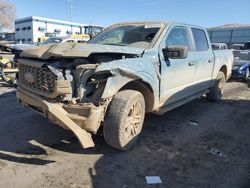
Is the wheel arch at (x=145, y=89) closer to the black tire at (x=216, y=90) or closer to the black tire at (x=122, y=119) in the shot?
the black tire at (x=122, y=119)

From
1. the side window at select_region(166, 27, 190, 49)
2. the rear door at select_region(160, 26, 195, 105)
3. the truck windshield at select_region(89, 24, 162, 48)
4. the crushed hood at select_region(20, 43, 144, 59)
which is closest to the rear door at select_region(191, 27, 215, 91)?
the rear door at select_region(160, 26, 195, 105)

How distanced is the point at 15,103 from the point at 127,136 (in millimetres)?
3899

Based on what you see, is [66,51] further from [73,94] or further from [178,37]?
[178,37]

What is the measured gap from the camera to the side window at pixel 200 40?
624 centimetres

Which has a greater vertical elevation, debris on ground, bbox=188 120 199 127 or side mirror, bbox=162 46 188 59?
side mirror, bbox=162 46 188 59

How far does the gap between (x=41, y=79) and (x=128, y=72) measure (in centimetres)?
120

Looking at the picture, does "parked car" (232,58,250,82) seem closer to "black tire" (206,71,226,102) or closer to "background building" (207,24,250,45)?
"black tire" (206,71,226,102)

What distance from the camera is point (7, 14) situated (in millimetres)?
75312

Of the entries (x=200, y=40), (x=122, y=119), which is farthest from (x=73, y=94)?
(x=200, y=40)

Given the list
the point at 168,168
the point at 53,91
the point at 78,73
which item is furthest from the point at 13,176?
the point at 168,168

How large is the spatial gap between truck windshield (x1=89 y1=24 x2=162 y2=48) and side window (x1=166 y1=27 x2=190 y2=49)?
27cm

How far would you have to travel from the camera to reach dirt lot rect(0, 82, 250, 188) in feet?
11.9

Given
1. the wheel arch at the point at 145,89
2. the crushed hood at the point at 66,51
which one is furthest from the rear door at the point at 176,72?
the crushed hood at the point at 66,51

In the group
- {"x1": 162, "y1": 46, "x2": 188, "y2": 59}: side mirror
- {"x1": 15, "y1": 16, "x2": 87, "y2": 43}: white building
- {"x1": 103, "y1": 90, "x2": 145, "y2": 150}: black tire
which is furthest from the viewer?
{"x1": 15, "y1": 16, "x2": 87, "y2": 43}: white building
